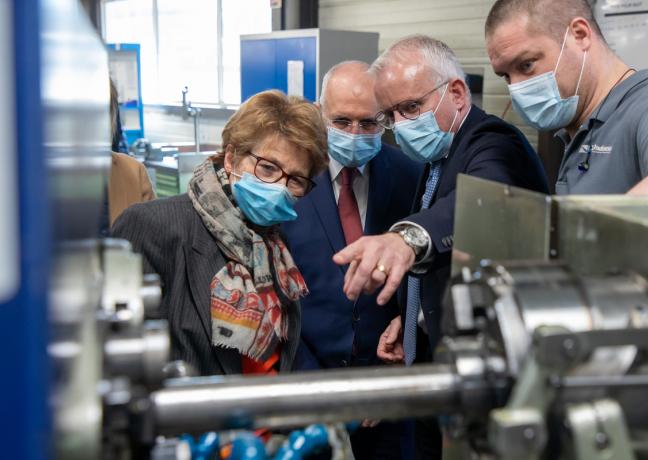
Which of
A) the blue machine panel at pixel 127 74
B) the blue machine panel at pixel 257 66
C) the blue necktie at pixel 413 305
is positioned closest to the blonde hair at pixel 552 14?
the blue necktie at pixel 413 305

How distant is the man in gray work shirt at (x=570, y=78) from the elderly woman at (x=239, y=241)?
558 millimetres

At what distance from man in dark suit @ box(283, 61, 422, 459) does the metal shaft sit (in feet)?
4.75

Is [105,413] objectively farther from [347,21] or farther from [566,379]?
[347,21]

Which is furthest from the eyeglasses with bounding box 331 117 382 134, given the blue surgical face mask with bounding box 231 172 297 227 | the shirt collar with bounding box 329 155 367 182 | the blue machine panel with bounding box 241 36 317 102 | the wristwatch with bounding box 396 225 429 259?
the blue machine panel with bounding box 241 36 317 102

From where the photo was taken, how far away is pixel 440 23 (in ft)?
15.2

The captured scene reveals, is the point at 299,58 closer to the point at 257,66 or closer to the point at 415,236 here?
the point at 257,66

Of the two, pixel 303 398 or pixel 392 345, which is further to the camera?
pixel 392 345

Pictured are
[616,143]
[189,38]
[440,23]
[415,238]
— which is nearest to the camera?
[415,238]

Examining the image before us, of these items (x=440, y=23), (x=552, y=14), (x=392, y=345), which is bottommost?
(x=392, y=345)

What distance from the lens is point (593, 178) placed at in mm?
1616

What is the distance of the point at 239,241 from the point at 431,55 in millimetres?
878

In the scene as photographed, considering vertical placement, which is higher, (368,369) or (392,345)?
(368,369)

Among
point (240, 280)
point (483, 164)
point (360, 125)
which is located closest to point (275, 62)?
point (360, 125)

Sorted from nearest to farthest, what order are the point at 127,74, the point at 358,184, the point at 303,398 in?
the point at 303,398 < the point at 358,184 < the point at 127,74
